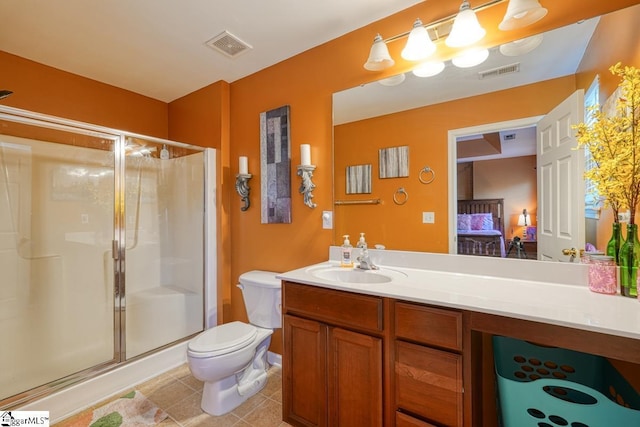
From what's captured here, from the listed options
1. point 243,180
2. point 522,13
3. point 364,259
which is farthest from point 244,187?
point 522,13

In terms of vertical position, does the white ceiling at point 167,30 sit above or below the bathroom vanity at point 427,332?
above

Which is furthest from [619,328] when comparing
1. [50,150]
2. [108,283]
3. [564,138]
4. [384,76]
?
[50,150]

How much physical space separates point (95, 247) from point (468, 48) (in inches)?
115

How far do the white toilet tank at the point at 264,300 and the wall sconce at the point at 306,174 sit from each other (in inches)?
24.5

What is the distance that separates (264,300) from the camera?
1.99 meters

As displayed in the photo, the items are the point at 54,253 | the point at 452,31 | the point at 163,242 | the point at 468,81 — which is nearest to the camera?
the point at 452,31

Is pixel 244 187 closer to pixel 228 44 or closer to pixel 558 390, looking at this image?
pixel 228 44

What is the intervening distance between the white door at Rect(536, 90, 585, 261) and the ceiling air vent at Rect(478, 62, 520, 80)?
282 mm

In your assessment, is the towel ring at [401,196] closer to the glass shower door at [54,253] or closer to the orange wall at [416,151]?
the orange wall at [416,151]

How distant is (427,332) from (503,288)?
1.40 feet

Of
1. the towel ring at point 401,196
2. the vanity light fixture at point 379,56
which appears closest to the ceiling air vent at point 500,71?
the vanity light fixture at point 379,56

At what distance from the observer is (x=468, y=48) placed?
4.96 ft

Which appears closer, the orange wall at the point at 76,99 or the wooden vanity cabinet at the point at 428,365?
the wooden vanity cabinet at the point at 428,365

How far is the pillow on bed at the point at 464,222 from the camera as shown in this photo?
154 centimetres
